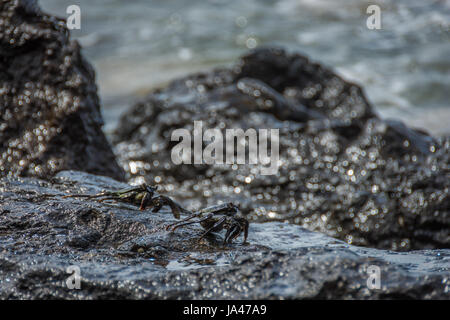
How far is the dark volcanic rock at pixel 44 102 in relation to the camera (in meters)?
3.99

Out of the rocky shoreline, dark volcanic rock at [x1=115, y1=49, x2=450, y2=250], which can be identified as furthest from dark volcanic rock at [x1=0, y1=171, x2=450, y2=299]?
dark volcanic rock at [x1=115, y1=49, x2=450, y2=250]

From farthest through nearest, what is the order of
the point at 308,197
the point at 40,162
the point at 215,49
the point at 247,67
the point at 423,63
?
the point at 215,49, the point at 423,63, the point at 247,67, the point at 308,197, the point at 40,162

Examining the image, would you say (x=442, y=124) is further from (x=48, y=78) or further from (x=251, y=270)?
(x=251, y=270)

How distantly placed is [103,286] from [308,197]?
10.4 ft

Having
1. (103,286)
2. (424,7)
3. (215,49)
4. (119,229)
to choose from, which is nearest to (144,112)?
(119,229)

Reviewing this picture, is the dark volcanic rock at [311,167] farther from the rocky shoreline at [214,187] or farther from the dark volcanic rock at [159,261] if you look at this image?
the dark volcanic rock at [159,261]

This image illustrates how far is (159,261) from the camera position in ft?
7.83

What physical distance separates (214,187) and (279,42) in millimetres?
10422

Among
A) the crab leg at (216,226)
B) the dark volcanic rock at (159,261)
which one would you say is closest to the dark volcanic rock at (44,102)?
the dark volcanic rock at (159,261)

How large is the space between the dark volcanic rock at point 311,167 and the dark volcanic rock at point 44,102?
1.39 metres

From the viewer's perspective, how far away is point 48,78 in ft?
13.6

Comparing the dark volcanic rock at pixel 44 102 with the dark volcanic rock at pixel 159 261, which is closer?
the dark volcanic rock at pixel 159 261

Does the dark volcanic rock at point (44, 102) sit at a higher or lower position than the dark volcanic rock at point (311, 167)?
higher

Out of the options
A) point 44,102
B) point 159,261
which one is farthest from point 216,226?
point 44,102
